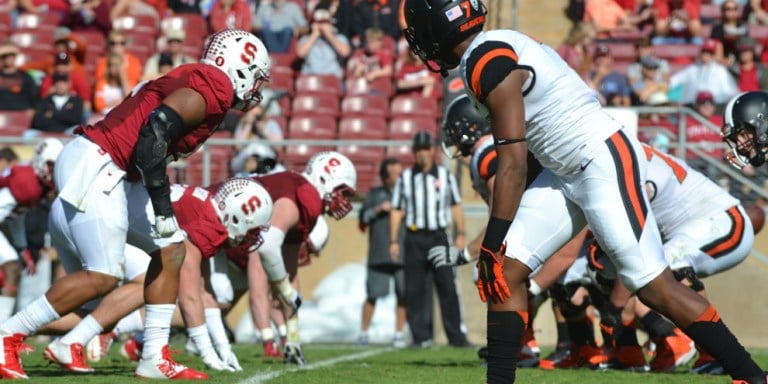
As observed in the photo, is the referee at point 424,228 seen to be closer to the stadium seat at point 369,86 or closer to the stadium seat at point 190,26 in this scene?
the stadium seat at point 369,86

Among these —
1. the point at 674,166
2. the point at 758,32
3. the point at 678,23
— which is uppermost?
the point at 678,23

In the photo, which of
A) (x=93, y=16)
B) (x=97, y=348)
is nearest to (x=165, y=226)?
(x=97, y=348)

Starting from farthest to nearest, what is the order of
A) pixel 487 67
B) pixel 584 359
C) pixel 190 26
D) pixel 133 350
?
pixel 190 26 → pixel 133 350 → pixel 584 359 → pixel 487 67

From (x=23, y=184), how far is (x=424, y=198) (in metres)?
4.20

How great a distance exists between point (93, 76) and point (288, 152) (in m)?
3.86

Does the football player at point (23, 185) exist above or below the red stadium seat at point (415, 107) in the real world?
below

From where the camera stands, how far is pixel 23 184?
9.61m

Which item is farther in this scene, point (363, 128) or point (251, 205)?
point (363, 128)

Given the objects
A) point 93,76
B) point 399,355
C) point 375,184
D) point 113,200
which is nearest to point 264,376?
point 113,200

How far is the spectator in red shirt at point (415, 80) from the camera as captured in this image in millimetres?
14820

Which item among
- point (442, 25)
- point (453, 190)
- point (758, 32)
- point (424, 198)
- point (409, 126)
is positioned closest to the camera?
point (442, 25)

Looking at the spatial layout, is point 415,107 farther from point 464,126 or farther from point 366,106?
point 464,126

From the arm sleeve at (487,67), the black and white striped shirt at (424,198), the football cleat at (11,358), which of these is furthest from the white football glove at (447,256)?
the black and white striped shirt at (424,198)

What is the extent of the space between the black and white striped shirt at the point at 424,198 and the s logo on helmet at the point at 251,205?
472cm
